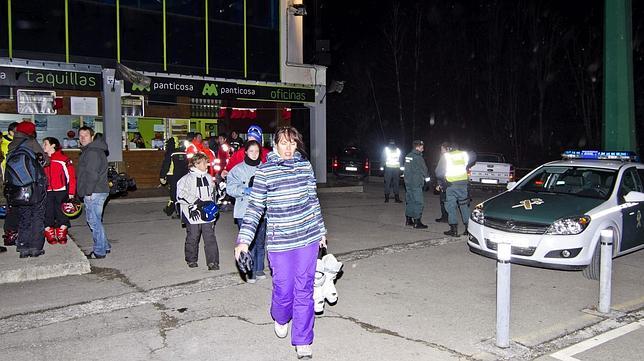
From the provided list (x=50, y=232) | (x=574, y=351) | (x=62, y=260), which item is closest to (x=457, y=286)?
(x=574, y=351)

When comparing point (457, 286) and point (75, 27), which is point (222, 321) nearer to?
point (457, 286)

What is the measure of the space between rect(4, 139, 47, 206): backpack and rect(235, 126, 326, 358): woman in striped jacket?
14.3ft

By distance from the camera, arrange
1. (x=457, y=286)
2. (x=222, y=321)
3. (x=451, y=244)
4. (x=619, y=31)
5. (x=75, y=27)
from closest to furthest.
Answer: (x=222, y=321) → (x=457, y=286) → (x=451, y=244) → (x=619, y=31) → (x=75, y=27)

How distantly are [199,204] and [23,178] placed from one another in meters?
2.38

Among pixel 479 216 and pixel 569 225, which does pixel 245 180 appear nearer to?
pixel 479 216

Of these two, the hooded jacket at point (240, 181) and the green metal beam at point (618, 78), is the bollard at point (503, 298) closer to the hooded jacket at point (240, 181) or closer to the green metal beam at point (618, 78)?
the hooded jacket at point (240, 181)

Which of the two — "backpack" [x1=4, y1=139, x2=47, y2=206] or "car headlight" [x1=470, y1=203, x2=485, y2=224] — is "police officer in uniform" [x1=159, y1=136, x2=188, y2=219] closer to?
"backpack" [x1=4, y1=139, x2=47, y2=206]

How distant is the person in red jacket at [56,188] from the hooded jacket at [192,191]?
7.12 feet

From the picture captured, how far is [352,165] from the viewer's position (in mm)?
25141

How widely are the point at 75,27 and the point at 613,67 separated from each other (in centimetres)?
1440

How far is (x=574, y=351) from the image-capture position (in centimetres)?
504

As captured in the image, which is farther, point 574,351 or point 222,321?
point 222,321

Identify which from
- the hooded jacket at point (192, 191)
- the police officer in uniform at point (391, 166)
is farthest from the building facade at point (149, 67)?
the hooded jacket at point (192, 191)

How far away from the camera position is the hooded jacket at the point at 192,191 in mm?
7578
